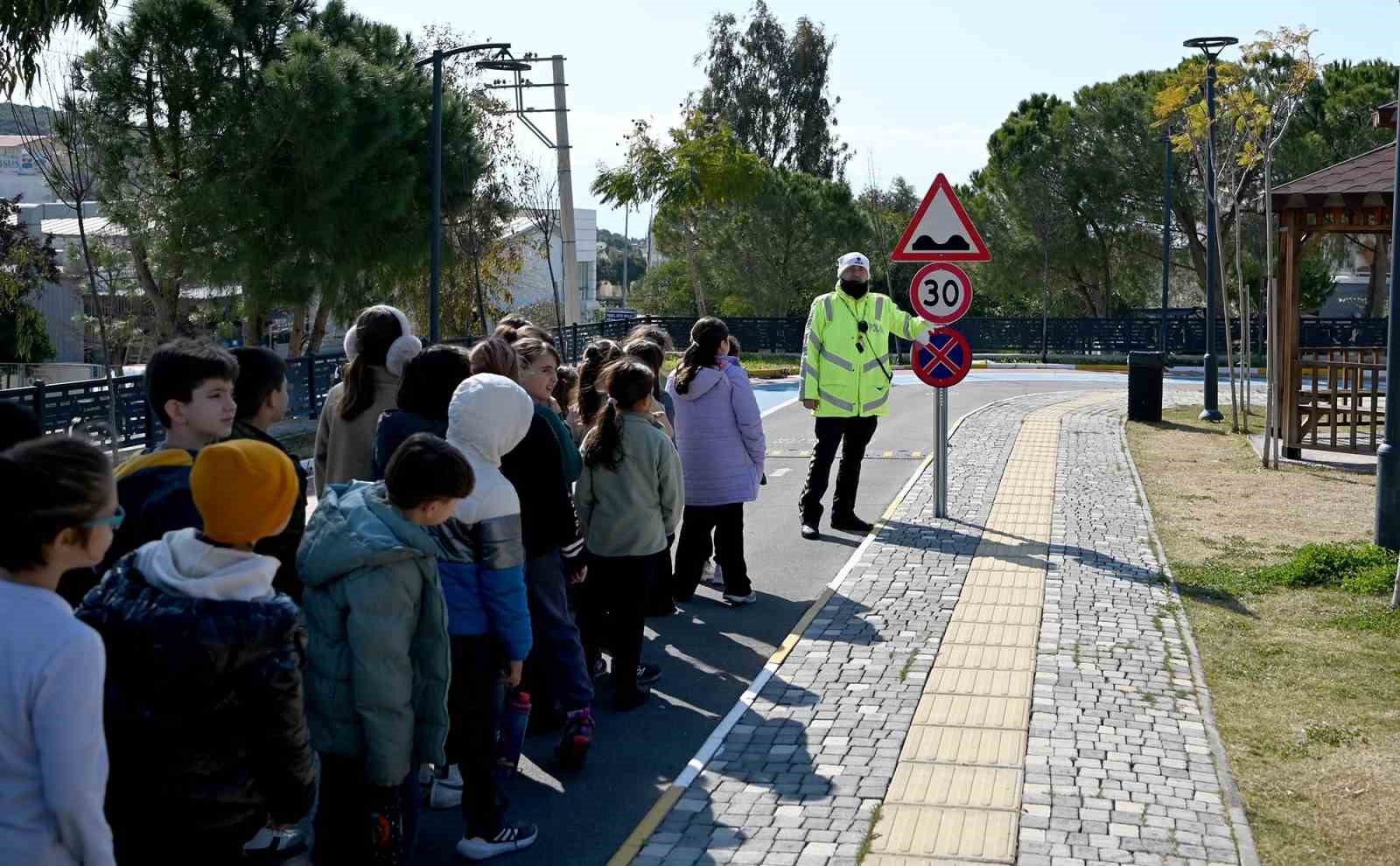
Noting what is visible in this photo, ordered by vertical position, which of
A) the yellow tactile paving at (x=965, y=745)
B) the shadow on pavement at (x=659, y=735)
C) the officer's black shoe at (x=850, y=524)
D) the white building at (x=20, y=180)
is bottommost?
the shadow on pavement at (x=659, y=735)

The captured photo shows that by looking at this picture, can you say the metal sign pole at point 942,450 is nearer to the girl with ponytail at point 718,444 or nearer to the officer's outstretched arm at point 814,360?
the officer's outstretched arm at point 814,360

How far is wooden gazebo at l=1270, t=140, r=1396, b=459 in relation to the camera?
15172mm

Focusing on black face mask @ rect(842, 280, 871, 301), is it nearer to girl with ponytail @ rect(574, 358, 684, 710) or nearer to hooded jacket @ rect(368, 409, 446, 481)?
girl with ponytail @ rect(574, 358, 684, 710)

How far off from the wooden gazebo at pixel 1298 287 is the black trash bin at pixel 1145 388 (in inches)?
144

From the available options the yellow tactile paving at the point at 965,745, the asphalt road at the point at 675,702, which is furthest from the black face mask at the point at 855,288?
the yellow tactile paving at the point at 965,745

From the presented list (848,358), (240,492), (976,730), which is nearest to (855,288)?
(848,358)

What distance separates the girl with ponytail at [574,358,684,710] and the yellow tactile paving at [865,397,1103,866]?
1.33m

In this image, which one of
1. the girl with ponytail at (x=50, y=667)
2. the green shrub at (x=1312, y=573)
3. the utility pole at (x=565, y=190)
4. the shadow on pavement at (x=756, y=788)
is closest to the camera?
the girl with ponytail at (x=50, y=667)

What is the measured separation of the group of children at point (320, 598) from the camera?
2.99 m

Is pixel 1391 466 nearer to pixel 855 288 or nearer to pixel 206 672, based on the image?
pixel 855 288

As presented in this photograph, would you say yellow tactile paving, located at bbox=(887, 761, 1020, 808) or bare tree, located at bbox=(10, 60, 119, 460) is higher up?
bare tree, located at bbox=(10, 60, 119, 460)

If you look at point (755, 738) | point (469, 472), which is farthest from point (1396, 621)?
point (469, 472)

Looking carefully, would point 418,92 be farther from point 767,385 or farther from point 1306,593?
point 1306,593

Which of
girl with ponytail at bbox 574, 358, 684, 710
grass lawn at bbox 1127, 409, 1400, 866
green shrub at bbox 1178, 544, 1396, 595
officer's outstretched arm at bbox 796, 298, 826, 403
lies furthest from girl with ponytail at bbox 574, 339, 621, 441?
green shrub at bbox 1178, 544, 1396, 595
